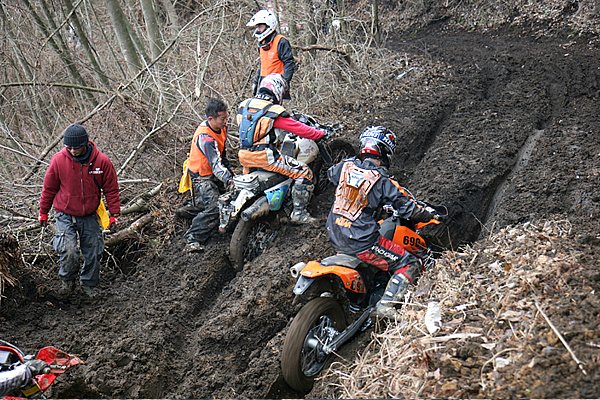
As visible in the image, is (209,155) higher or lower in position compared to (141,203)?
higher

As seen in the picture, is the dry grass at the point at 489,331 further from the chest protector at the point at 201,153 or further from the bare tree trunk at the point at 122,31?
the bare tree trunk at the point at 122,31

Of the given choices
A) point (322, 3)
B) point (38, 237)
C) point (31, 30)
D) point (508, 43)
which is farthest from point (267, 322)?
point (31, 30)

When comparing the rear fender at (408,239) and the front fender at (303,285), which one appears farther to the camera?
the rear fender at (408,239)

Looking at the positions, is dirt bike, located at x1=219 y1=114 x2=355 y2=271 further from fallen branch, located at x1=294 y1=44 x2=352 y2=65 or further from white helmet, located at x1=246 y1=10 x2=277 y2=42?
fallen branch, located at x1=294 y1=44 x2=352 y2=65

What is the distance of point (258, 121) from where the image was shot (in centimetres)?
728

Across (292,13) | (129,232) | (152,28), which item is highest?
(152,28)

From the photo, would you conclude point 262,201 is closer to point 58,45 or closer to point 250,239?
point 250,239

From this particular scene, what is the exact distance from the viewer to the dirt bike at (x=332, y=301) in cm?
516

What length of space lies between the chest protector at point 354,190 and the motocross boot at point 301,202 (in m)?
1.77

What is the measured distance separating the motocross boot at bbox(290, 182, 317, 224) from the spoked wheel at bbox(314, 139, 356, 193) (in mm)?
587

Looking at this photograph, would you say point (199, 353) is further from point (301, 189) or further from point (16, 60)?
point (16, 60)

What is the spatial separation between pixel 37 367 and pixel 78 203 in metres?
2.70

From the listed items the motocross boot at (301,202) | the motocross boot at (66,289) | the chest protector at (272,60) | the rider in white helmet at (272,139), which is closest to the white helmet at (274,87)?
the rider in white helmet at (272,139)

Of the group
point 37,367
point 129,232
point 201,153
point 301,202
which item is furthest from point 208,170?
point 37,367
